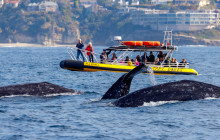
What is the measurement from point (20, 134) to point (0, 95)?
5.35 m

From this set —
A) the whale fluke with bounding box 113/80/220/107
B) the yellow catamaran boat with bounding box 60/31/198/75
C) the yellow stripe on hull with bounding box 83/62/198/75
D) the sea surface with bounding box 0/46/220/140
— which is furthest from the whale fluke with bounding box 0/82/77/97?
the yellow stripe on hull with bounding box 83/62/198/75

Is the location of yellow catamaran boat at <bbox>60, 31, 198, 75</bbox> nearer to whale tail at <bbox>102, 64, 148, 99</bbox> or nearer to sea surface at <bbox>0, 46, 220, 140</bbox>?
sea surface at <bbox>0, 46, 220, 140</bbox>

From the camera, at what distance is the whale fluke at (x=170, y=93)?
16109mm

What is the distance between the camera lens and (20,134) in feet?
45.3

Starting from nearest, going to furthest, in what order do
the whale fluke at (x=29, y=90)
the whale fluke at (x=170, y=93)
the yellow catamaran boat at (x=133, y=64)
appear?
→ the whale fluke at (x=170, y=93), the whale fluke at (x=29, y=90), the yellow catamaran boat at (x=133, y=64)

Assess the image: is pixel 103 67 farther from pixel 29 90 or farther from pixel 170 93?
pixel 170 93

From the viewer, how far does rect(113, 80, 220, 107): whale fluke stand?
16109 millimetres

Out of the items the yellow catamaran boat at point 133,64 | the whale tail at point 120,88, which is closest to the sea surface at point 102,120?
the whale tail at point 120,88

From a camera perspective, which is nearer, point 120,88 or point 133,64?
point 120,88

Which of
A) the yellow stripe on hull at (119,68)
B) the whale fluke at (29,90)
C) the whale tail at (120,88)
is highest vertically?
the whale tail at (120,88)

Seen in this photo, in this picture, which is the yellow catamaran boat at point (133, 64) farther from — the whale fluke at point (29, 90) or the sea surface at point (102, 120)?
the sea surface at point (102, 120)

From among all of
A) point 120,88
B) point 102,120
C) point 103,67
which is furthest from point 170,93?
point 103,67

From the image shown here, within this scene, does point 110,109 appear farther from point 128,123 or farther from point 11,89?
point 11,89

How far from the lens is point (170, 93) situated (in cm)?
1638
